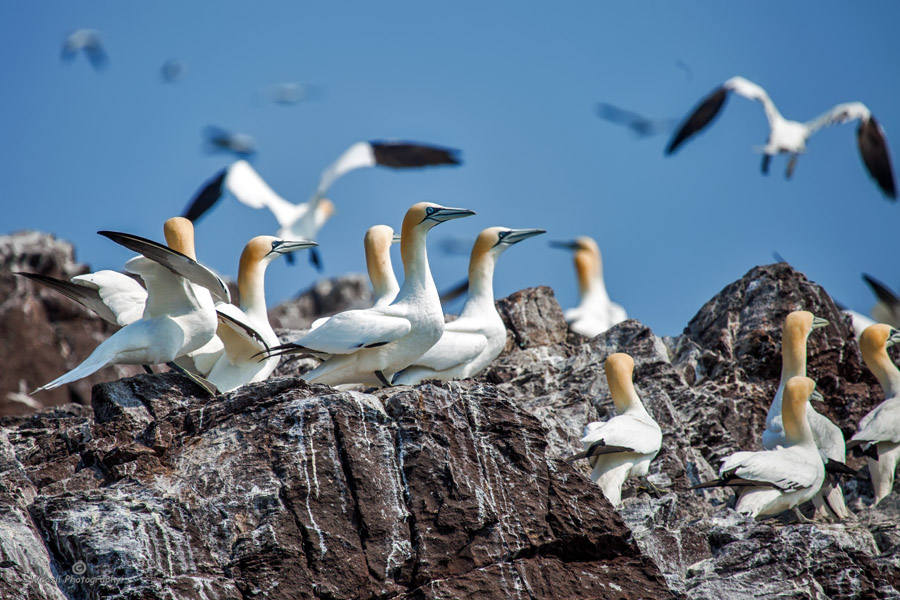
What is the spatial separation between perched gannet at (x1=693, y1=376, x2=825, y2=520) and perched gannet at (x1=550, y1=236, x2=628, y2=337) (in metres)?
7.15

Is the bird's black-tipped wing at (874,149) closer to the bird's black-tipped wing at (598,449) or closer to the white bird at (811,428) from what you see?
the white bird at (811,428)

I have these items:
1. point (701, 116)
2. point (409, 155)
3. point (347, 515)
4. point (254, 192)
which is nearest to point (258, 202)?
point (254, 192)

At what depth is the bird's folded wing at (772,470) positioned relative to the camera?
27.3 feet

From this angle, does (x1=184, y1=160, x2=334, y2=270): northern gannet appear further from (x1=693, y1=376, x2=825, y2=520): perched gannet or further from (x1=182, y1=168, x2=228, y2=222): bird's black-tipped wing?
(x1=693, y1=376, x2=825, y2=520): perched gannet

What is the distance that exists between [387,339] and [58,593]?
10.5 feet

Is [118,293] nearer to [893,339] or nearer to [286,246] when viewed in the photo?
[286,246]

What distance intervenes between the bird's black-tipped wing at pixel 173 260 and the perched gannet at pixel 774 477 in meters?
3.66

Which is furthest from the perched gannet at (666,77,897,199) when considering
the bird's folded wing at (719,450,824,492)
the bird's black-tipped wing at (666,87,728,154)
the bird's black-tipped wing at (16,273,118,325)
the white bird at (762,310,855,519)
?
the bird's black-tipped wing at (16,273,118,325)

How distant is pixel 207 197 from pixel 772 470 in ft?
36.3

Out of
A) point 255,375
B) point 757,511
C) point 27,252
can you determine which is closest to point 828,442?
point 757,511

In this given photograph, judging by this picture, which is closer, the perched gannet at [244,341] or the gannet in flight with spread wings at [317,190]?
the perched gannet at [244,341]

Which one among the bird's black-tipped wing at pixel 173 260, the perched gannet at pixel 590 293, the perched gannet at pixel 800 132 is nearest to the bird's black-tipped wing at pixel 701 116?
the perched gannet at pixel 800 132

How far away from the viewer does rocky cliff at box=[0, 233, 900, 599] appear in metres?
5.50

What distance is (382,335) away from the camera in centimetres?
798
